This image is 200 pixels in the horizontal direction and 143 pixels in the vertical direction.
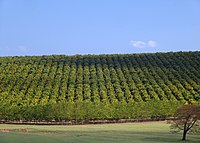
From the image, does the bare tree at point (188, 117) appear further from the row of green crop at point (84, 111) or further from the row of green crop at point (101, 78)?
the row of green crop at point (101, 78)

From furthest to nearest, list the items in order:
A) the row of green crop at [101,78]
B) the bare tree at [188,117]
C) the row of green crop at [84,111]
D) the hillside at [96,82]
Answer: the row of green crop at [101,78], the hillside at [96,82], the row of green crop at [84,111], the bare tree at [188,117]

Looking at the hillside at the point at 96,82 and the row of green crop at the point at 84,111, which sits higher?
the hillside at the point at 96,82

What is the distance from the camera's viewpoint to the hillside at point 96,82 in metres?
44.7

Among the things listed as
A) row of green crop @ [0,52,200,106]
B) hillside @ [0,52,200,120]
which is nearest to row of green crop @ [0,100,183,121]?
hillside @ [0,52,200,120]

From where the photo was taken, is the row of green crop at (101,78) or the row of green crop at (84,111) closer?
the row of green crop at (84,111)

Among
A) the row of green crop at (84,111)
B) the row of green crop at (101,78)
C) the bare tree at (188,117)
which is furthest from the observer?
the row of green crop at (101,78)

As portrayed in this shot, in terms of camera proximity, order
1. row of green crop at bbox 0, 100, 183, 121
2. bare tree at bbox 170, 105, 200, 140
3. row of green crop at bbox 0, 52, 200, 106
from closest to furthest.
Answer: bare tree at bbox 170, 105, 200, 140, row of green crop at bbox 0, 100, 183, 121, row of green crop at bbox 0, 52, 200, 106

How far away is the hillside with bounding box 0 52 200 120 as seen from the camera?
44.7 m

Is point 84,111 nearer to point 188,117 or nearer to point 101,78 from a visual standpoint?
point 101,78

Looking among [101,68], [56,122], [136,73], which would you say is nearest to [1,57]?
[101,68]

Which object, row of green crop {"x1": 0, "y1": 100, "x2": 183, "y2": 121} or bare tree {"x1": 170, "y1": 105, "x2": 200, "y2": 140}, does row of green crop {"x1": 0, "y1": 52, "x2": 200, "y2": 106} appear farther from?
bare tree {"x1": 170, "y1": 105, "x2": 200, "y2": 140}

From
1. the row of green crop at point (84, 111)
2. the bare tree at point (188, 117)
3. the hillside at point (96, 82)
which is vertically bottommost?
the bare tree at point (188, 117)

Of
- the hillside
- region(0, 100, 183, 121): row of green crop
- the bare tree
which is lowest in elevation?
the bare tree

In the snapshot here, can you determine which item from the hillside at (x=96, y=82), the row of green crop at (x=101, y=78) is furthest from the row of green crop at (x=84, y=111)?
the row of green crop at (x=101, y=78)
